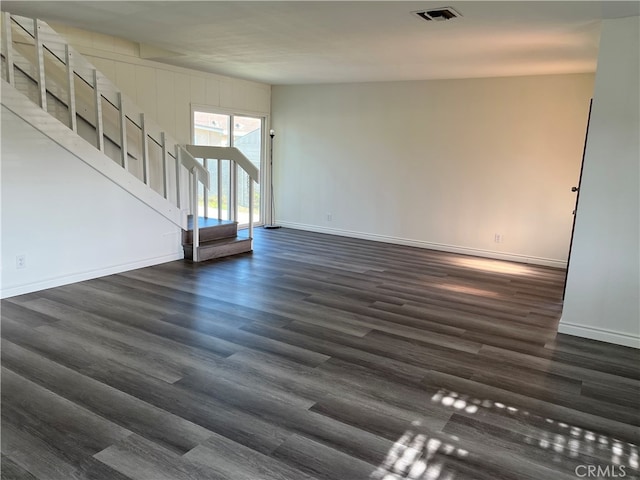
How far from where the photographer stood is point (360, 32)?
13.0 feet

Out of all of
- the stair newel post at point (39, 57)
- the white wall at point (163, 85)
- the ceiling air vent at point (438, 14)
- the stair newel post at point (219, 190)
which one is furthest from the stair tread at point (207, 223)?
the ceiling air vent at point (438, 14)

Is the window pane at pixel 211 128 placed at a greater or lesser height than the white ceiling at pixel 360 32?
lesser

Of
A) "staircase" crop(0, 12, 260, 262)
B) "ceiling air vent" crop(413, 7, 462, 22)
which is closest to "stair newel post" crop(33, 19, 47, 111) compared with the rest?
"staircase" crop(0, 12, 260, 262)

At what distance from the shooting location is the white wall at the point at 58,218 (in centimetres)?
393

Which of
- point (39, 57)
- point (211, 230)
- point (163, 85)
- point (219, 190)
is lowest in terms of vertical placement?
point (211, 230)

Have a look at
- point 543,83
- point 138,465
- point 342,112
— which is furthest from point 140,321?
point 543,83

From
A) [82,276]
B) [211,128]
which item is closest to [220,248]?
[82,276]

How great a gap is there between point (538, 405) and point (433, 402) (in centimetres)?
59

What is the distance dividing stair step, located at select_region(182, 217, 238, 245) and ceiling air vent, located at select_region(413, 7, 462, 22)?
357cm

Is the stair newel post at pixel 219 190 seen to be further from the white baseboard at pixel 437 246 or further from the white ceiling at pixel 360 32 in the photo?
the white baseboard at pixel 437 246

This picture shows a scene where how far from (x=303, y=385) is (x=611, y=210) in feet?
8.76

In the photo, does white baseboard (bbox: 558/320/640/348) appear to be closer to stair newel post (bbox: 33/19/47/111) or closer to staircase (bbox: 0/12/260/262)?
staircase (bbox: 0/12/260/262)

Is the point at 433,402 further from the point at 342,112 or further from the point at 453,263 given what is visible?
the point at 342,112

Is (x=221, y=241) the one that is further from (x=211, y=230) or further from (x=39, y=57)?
(x=39, y=57)
